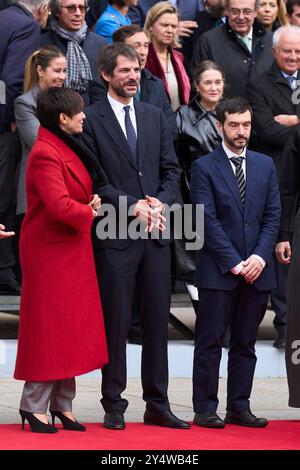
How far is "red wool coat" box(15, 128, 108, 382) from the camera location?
7.94 meters

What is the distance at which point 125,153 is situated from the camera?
8531mm

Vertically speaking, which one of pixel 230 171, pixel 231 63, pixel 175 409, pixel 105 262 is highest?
pixel 231 63

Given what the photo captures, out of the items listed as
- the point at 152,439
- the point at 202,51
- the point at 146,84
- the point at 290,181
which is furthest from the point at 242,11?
the point at 152,439

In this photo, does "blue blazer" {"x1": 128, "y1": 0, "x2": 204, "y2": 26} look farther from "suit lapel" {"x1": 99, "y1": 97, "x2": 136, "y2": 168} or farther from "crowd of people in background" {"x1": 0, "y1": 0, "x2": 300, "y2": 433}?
"suit lapel" {"x1": 99, "y1": 97, "x2": 136, "y2": 168}

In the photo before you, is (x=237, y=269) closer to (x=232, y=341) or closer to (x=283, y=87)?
(x=232, y=341)

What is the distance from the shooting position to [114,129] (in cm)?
859

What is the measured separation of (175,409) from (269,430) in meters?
1.05

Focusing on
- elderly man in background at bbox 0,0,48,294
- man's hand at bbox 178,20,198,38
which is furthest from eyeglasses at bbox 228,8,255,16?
elderly man in background at bbox 0,0,48,294

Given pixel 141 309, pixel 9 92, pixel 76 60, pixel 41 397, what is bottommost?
pixel 41 397

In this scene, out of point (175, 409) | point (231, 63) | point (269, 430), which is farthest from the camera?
point (231, 63)

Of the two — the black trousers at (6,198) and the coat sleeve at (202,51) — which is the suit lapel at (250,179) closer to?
the black trousers at (6,198)

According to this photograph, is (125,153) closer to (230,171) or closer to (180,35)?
(230,171)

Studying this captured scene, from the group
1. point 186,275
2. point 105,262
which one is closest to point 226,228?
point 105,262

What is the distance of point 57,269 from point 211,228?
3.76 feet
